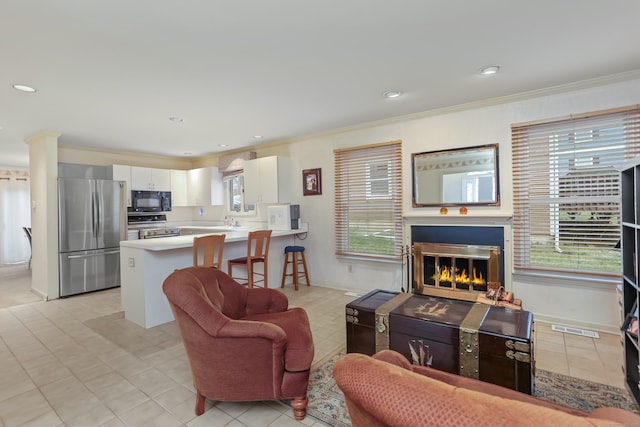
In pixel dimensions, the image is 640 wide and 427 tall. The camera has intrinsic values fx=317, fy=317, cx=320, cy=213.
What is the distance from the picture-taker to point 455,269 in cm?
374

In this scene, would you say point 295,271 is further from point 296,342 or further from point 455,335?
point 455,335

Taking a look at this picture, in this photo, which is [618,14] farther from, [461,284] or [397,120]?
[461,284]

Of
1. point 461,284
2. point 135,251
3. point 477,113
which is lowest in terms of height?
point 461,284

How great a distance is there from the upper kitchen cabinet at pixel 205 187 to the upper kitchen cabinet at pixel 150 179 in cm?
45

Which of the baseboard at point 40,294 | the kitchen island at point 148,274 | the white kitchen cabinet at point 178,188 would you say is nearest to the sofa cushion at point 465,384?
the kitchen island at point 148,274

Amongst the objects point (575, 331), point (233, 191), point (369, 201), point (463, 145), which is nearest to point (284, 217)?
point (369, 201)

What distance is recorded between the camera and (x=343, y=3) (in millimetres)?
1823

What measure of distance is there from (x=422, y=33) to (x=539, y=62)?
118 cm

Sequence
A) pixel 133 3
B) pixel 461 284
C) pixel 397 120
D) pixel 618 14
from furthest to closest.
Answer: pixel 397 120 → pixel 461 284 → pixel 618 14 → pixel 133 3

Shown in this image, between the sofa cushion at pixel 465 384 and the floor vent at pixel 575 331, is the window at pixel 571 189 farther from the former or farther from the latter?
the sofa cushion at pixel 465 384

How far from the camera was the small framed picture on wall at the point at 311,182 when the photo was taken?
4906 mm

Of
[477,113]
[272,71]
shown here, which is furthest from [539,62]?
[272,71]

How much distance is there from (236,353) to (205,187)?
16.6 feet

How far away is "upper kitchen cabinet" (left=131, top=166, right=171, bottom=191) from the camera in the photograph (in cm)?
579
